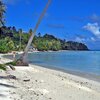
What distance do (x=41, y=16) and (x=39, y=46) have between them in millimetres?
142024

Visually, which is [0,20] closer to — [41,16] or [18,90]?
[41,16]

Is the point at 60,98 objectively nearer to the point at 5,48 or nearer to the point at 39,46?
the point at 5,48

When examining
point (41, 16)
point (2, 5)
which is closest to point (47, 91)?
point (41, 16)

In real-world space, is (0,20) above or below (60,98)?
above

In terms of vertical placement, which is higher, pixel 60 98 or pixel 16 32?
pixel 16 32

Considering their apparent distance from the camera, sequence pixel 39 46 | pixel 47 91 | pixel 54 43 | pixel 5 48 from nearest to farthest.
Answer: pixel 47 91 < pixel 5 48 < pixel 39 46 < pixel 54 43

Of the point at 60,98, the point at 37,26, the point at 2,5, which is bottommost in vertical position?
the point at 60,98

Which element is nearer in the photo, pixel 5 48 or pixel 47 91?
pixel 47 91

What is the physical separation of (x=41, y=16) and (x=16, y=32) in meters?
146

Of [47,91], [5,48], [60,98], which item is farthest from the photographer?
[5,48]

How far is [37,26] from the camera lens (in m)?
34.5

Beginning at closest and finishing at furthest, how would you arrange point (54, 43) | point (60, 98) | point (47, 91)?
point (60, 98) → point (47, 91) → point (54, 43)

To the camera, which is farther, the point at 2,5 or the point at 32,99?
the point at 2,5

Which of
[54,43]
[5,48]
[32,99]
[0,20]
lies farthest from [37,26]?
[54,43]
